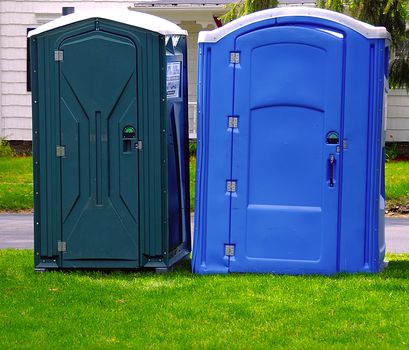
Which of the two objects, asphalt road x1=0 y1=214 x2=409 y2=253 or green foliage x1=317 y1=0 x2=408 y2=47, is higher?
green foliage x1=317 y1=0 x2=408 y2=47

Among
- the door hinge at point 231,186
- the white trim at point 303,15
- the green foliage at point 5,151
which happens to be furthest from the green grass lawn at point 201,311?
the green foliage at point 5,151

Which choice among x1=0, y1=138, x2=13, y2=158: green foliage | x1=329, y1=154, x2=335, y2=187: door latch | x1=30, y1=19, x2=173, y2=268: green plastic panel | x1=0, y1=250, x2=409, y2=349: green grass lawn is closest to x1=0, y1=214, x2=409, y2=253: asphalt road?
x1=0, y1=250, x2=409, y2=349: green grass lawn

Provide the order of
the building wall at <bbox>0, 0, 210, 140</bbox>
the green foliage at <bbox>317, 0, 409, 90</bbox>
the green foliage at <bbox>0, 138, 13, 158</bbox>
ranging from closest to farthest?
the green foliage at <bbox>317, 0, 409, 90</bbox>
the green foliage at <bbox>0, 138, 13, 158</bbox>
the building wall at <bbox>0, 0, 210, 140</bbox>

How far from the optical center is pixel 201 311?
25.6ft

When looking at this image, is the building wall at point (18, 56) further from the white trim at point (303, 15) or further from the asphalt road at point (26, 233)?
the white trim at point (303, 15)

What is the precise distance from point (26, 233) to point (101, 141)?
4466 millimetres

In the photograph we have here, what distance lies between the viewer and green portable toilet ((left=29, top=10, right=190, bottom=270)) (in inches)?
363

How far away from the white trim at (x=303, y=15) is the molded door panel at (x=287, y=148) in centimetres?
11

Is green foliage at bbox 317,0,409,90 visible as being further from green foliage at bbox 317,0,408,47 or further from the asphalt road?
the asphalt road

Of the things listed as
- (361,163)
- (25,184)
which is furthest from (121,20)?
(25,184)

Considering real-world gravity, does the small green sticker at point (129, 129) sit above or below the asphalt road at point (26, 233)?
above

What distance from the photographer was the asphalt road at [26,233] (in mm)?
12344

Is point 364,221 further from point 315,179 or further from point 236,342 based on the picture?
point 236,342

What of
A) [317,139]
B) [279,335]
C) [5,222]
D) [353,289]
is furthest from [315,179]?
[5,222]
